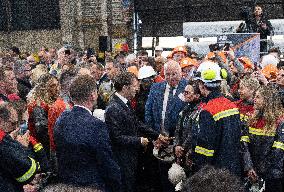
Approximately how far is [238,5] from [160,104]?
1337 cm

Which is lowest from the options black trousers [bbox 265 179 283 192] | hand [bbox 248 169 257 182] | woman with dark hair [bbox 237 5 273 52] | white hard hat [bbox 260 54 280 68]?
black trousers [bbox 265 179 283 192]

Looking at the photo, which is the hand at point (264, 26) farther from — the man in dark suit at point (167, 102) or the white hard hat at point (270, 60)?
the man in dark suit at point (167, 102)

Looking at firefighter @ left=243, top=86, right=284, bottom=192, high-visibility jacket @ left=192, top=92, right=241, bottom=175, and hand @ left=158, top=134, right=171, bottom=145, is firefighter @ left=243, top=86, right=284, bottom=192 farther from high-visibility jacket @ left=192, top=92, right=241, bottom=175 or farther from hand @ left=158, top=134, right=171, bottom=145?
hand @ left=158, top=134, right=171, bottom=145

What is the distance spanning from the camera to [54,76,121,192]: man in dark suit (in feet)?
13.4

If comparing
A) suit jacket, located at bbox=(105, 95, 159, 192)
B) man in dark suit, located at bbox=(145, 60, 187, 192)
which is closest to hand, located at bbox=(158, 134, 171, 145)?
man in dark suit, located at bbox=(145, 60, 187, 192)

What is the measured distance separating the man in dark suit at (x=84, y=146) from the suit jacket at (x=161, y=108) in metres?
2.13

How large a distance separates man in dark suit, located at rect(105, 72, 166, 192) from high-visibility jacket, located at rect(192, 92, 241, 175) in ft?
2.81

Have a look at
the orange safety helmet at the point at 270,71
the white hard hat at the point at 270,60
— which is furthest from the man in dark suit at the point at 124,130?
the white hard hat at the point at 270,60

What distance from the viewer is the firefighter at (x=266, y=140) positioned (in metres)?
4.90

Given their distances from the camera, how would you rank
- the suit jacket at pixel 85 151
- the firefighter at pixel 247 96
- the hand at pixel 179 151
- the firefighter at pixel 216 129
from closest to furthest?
the suit jacket at pixel 85 151
the firefighter at pixel 216 129
the hand at pixel 179 151
the firefighter at pixel 247 96

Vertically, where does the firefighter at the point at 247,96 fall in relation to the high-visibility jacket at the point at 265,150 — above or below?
above

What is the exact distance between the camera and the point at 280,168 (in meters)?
4.90

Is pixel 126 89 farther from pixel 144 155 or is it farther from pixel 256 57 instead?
pixel 256 57

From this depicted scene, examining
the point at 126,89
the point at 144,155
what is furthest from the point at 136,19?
the point at 126,89
